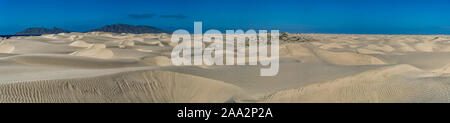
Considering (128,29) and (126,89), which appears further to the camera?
(128,29)

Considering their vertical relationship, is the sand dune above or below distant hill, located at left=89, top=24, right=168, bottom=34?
below

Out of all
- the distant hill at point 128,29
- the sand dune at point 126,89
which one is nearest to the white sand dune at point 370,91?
the sand dune at point 126,89

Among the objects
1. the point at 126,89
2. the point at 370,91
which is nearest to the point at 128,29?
the point at 126,89

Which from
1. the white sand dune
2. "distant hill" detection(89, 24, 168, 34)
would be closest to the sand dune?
the white sand dune

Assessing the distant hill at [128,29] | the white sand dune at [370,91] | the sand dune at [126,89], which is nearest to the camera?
the sand dune at [126,89]

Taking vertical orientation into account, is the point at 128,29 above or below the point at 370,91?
above

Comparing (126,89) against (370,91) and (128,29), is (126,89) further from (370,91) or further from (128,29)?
(128,29)

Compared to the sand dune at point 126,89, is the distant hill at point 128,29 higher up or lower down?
higher up

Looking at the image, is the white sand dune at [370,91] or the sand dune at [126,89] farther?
the white sand dune at [370,91]

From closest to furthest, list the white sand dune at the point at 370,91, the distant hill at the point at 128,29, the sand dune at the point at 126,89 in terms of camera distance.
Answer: the sand dune at the point at 126,89, the white sand dune at the point at 370,91, the distant hill at the point at 128,29

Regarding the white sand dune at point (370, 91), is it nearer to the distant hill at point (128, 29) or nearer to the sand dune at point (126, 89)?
the sand dune at point (126, 89)

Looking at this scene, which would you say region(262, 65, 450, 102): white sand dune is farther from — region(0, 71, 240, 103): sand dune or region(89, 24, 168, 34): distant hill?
region(89, 24, 168, 34): distant hill
